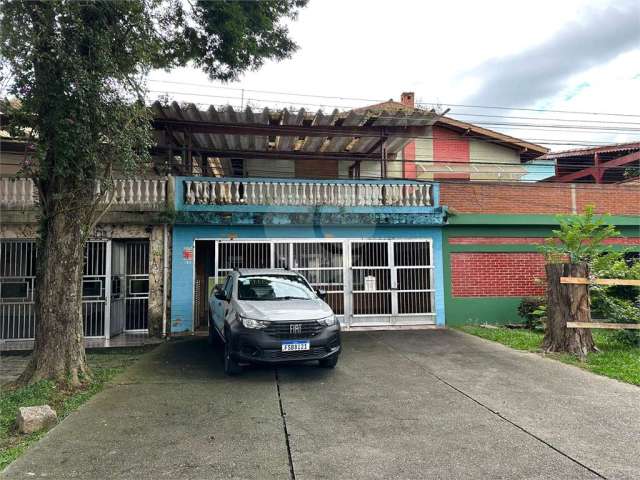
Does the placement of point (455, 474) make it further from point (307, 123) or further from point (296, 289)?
point (307, 123)

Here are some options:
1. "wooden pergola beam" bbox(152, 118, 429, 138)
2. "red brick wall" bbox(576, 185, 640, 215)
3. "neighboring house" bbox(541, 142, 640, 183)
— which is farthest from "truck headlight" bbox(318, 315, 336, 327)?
"neighboring house" bbox(541, 142, 640, 183)

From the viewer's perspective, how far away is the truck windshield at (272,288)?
7051 millimetres

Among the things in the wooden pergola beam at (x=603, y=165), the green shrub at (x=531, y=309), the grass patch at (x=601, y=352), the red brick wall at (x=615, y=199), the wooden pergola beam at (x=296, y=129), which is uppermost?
the wooden pergola beam at (x=603, y=165)

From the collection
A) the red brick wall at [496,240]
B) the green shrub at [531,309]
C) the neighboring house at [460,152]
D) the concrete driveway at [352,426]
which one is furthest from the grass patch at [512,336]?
the neighboring house at [460,152]

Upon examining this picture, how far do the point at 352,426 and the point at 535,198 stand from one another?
33.8ft

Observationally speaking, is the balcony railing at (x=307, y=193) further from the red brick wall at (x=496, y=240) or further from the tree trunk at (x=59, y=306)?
the tree trunk at (x=59, y=306)

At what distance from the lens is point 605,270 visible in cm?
891

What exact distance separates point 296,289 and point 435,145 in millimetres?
11385

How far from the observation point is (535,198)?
12.2 m

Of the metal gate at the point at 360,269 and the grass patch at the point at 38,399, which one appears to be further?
the metal gate at the point at 360,269

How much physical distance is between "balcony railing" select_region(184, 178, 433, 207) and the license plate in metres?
5.26

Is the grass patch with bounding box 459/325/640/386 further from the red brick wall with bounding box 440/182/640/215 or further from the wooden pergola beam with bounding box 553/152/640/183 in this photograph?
the wooden pergola beam with bounding box 553/152/640/183

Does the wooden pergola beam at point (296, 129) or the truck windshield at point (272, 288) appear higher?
the wooden pergola beam at point (296, 129)

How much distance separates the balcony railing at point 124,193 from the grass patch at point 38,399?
4052 millimetres
